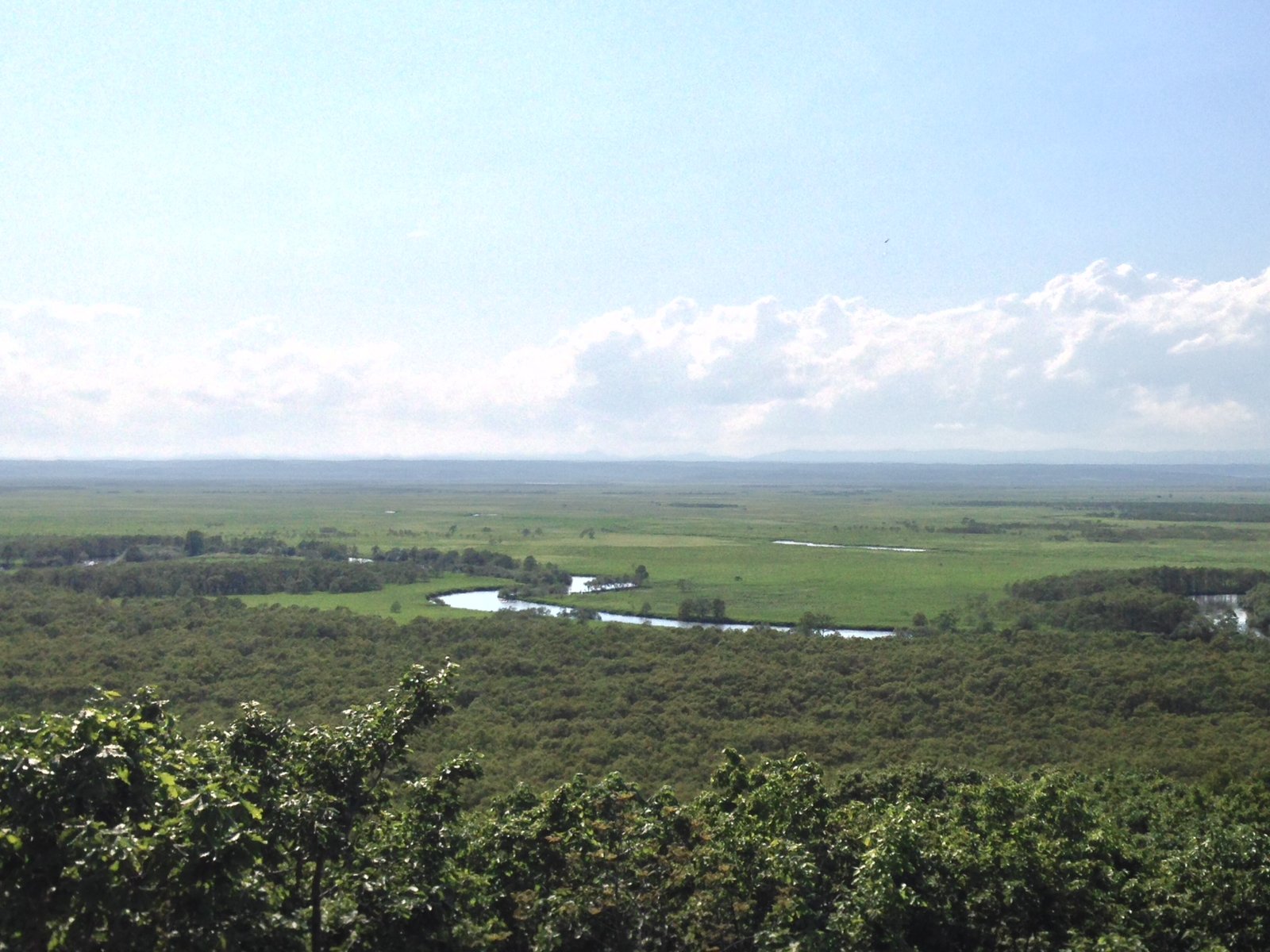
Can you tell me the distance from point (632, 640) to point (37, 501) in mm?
158168

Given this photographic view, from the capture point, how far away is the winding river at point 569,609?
58625mm

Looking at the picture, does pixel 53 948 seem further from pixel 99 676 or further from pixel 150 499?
pixel 150 499

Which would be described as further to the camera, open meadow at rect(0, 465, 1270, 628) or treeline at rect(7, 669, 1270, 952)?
open meadow at rect(0, 465, 1270, 628)

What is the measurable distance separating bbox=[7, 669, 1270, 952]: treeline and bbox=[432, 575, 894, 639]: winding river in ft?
124

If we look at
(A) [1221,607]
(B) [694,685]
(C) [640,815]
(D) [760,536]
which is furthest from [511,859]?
(D) [760,536]

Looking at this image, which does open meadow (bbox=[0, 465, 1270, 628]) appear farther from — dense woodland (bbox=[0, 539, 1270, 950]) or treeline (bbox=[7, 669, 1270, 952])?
treeline (bbox=[7, 669, 1270, 952])

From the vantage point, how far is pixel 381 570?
3194 inches

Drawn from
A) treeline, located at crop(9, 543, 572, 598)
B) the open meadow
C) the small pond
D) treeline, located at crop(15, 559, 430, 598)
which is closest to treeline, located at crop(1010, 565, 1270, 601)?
the small pond

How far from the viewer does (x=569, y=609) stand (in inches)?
2692

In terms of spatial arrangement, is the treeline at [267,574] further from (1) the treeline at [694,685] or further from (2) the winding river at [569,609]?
(1) the treeline at [694,685]

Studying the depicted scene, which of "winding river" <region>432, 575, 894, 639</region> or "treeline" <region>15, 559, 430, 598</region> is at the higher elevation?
"treeline" <region>15, 559, 430, 598</region>

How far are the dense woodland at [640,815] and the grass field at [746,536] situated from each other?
24954mm

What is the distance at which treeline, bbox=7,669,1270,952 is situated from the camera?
7.20 m

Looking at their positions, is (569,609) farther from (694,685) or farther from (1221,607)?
(1221,607)
